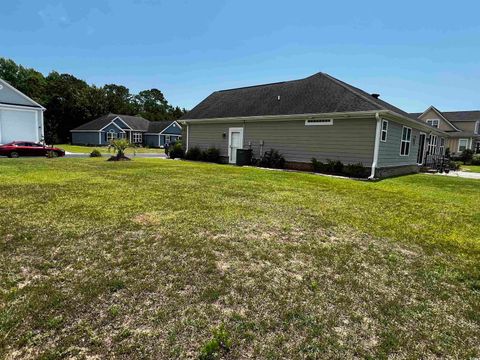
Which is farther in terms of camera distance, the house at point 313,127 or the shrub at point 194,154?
the shrub at point 194,154

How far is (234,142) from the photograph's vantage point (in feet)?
58.9

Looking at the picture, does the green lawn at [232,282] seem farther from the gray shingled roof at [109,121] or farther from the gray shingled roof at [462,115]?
the gray shingled roof at [109,121]

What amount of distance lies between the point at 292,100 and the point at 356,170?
5.87 meters

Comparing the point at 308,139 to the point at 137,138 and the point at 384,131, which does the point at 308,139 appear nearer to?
the point at 384,131

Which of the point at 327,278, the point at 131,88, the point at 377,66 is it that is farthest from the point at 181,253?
the point at 131,88

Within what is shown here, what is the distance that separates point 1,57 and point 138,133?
33.0 m

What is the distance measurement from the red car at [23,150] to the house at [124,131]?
24.9 m

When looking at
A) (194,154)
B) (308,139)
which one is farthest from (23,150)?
(308,139)

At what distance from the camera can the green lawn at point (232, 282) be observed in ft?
7.23

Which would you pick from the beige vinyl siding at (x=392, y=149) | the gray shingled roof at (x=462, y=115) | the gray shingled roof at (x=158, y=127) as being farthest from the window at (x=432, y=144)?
the gray shingled roof at (x=158, y=127)

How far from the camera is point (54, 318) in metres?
2.37

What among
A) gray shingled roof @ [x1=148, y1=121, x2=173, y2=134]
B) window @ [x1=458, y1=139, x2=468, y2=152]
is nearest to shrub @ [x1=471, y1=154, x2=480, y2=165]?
window @ [x1=458, y1=139, x2=468, y2=152]

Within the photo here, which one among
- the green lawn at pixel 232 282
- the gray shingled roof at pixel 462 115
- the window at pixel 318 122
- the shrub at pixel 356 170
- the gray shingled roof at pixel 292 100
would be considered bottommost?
the green lawn at pixel 232 282

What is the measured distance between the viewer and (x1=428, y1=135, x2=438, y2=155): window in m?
20.7
